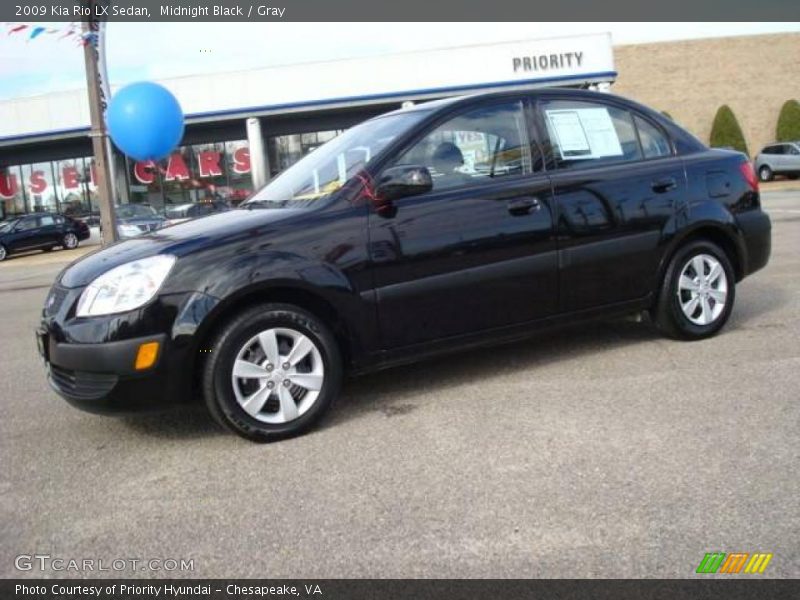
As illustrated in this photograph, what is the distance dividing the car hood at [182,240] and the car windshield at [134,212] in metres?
20.7

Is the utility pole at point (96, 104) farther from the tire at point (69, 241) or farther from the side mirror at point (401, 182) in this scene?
the tire at point (69, 241)

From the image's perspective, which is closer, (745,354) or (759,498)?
(759,498)

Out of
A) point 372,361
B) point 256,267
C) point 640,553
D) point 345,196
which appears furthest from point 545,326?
point 640,553

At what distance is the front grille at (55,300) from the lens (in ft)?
12.7

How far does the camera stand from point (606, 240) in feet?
15.4

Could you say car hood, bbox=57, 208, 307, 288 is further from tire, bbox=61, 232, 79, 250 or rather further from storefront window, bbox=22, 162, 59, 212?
storefront window, bbox=22, 162, 59, 212

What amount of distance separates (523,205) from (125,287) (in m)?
2.24

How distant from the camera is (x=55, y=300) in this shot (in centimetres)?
394

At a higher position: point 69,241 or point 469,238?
point 69,241

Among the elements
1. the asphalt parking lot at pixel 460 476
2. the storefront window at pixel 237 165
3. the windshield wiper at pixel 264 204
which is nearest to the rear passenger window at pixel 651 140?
the asphalt parking lot at pixel 460 476

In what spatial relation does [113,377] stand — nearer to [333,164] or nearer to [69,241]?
[333,164]

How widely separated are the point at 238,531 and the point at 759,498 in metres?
2.00

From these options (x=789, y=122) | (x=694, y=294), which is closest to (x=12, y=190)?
(x=789, y=122)

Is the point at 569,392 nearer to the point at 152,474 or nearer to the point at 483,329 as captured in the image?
the point at 483,329
